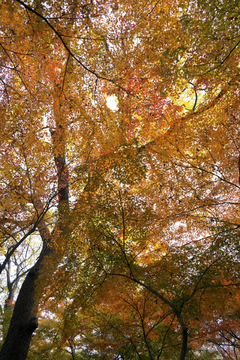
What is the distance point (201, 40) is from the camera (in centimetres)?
363

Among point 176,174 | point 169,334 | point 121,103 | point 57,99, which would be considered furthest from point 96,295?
point 121,103

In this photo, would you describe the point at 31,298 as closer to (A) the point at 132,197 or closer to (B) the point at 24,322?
(B) the point at 24,322

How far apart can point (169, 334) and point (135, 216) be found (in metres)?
3.43

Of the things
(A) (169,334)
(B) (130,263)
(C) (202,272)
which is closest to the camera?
(C) (202,272)

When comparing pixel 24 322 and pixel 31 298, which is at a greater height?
pixel 31 298

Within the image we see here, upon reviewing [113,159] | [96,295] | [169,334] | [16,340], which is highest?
[113,159]

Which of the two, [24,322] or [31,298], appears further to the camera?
[31,298]

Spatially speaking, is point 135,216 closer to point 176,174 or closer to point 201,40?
point 176,174

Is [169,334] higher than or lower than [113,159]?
lower

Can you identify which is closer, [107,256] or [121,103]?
[107,256]

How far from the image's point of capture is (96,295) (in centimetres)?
471

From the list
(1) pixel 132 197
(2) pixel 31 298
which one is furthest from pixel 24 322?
(1) pixel 132 197

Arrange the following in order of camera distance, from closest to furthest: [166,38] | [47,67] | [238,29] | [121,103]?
[238,29] → [166,38] → [47,67] → [121,103]

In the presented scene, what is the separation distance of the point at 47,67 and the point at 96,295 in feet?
22.1
